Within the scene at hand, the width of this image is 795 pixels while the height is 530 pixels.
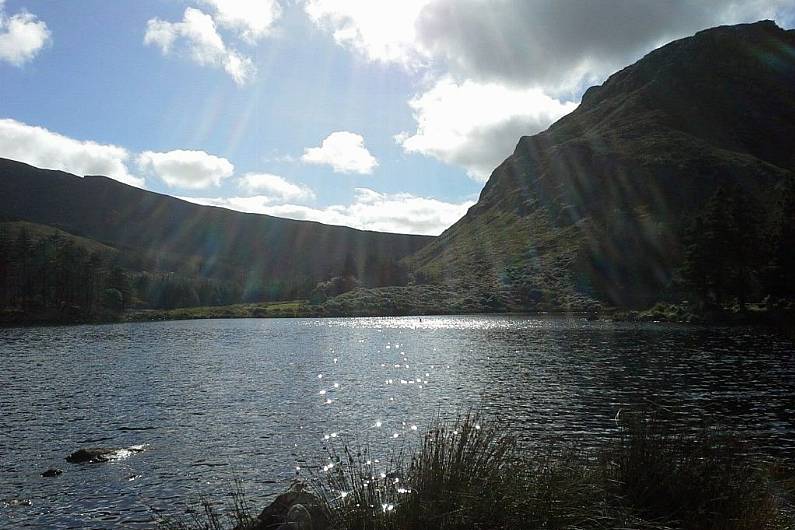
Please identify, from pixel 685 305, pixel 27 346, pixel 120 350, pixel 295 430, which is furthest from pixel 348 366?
pixel 685 305

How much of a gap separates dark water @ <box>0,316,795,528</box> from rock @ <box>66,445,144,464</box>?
72 centimetres

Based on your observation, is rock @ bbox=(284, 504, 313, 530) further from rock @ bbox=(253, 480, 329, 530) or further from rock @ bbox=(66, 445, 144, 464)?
rock @ bbox=(66, 445, 144, 464)

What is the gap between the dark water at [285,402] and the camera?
25500 mm

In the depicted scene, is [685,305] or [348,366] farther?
[685,305]

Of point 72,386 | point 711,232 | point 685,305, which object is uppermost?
point 711,232

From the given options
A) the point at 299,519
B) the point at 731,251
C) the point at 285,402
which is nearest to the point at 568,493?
the point at 299,519

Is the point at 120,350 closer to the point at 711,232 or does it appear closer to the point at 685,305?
the point at 711,232

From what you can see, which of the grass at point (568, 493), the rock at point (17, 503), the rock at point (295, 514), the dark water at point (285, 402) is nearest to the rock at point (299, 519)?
the rock at point (295, 514)

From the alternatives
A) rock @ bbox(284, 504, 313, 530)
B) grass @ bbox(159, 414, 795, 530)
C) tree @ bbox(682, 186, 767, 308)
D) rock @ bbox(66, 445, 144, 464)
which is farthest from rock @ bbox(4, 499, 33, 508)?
tree @ bbox(682, 186, 767, 308)

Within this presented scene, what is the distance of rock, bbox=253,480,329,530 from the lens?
12.7 meters

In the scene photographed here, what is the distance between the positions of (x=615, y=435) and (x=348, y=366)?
147 feet

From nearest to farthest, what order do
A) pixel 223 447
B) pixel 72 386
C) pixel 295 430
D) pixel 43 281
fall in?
pixel 223 447 < pixel 295 430 < pixel 72 386 < pixel 43 281

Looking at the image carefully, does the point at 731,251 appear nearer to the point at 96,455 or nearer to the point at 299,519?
the point at 96,455

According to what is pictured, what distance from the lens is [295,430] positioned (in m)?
35.3
